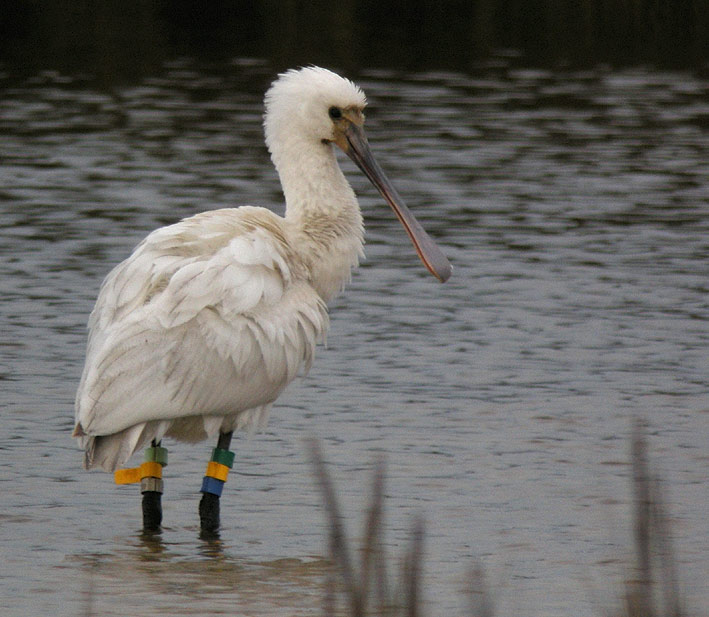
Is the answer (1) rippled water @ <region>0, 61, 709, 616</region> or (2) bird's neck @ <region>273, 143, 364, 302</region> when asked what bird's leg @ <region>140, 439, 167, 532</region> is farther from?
(2) bird's neck @ <region>273, 143, 364, 302</region>

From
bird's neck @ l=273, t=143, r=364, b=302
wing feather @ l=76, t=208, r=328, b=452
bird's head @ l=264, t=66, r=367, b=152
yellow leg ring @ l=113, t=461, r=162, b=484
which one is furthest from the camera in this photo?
bird's head @ l=264, t=66, r=367, b=152

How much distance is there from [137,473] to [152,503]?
0.47 ft

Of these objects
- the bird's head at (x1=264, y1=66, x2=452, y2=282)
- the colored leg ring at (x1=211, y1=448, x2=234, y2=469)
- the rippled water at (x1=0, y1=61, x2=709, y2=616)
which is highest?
the bird's head at (x1=264, y1=66, x2=452, y2=282)

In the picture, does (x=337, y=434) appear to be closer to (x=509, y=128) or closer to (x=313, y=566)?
(x=313, y=566)

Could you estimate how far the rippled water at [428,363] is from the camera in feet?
21.5

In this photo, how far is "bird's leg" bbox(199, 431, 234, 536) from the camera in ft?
22.4

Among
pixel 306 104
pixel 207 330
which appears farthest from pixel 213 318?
pixel 306 104

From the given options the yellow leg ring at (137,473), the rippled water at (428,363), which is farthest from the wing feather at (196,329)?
the rippled water at (428,363)

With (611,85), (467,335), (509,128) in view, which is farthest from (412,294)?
(611,85)

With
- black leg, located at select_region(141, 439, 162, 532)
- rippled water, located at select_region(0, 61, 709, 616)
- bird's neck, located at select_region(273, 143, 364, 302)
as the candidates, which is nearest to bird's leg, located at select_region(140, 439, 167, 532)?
black leg, located at select_region(141, 439, 162, 532)

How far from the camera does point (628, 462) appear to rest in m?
7.78

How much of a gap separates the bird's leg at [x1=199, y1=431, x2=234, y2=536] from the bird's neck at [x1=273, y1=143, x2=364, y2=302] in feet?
2.96

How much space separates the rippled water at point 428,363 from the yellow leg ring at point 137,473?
0.82ft

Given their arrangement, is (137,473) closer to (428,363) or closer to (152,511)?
Result: (152,511)
